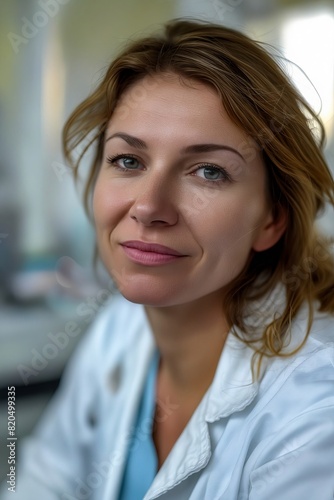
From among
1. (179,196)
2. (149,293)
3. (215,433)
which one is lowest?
(215,433)

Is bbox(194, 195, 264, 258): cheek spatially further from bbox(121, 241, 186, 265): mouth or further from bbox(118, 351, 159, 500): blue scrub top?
bbox(118, 351, 159, 500): blue scrub top

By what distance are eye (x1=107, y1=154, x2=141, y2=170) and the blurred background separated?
1.16 ft

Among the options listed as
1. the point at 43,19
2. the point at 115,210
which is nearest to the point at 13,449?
the point at 115,210

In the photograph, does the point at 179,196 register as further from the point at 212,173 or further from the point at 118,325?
the point at 118,325

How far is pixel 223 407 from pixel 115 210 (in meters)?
0.28

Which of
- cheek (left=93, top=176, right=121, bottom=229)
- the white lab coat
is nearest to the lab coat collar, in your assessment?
the white lab coat

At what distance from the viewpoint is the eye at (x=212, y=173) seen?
62 cm

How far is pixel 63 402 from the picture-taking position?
3.06ft

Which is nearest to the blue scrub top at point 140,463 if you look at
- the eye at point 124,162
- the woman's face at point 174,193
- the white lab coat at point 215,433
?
the white lab coat at point 215,433

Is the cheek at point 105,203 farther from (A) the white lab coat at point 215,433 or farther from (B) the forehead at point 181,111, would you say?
(A) the white lab coat at point 215,433

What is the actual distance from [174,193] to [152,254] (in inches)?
3.0

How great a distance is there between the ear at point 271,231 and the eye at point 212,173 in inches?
4.4

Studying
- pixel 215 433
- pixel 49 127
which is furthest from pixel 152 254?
pixel 49 127

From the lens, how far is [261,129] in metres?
0.63
